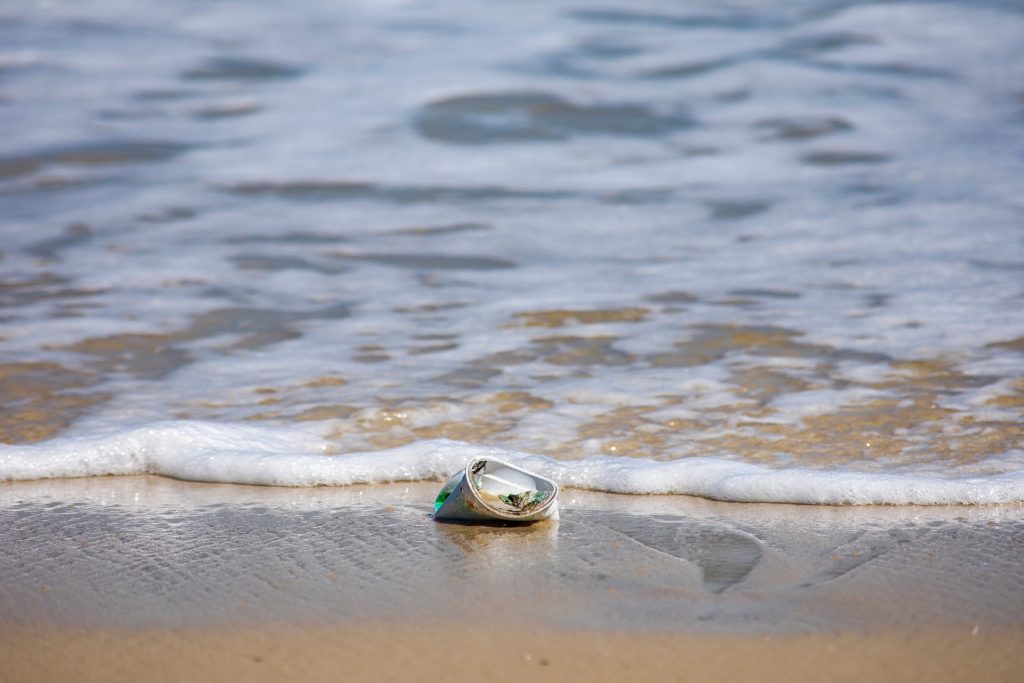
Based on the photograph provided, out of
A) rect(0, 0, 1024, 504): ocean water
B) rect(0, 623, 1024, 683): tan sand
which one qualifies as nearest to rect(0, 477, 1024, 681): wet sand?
rect(0, 623, 1024, 683): tan sand

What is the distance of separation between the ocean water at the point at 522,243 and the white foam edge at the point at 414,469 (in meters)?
0.01

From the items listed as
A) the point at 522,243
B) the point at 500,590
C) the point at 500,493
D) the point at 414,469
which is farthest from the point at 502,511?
the point at 522,243

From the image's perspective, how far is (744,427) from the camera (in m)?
3.50

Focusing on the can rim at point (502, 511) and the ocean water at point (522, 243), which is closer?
the can rim at point (502, 511)

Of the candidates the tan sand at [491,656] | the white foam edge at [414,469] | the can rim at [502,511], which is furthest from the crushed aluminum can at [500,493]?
the tan sand at [491,656]

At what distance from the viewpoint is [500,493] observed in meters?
2.76

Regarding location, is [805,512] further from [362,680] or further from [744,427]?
[362,680]

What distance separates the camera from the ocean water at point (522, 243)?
11.3 ft

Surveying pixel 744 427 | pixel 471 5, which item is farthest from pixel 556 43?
pixel 744 427

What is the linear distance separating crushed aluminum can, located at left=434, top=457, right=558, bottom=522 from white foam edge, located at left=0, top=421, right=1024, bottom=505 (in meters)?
0.37

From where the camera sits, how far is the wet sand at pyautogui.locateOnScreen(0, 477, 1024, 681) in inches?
83.5

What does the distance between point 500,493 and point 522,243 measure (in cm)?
352

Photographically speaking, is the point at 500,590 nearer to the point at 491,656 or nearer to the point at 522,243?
the point at 491,656

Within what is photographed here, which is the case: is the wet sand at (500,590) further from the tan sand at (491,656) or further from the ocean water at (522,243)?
the ocean water at (522,243)
